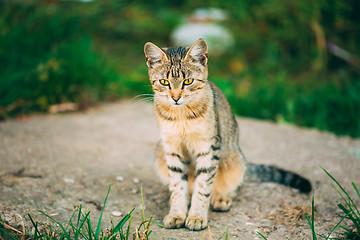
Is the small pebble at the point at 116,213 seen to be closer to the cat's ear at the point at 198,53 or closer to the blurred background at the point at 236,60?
the cat's ear at the point at 198,53

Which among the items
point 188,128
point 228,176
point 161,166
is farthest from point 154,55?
point 228,176

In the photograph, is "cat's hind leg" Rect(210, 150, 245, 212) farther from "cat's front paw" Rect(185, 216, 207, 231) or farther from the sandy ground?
"cat's front paw" Rect(185, 216, 207, 231)

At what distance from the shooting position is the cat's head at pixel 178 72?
2613mm

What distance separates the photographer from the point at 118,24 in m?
8.97

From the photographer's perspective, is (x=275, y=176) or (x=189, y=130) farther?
(x=275, y=176)

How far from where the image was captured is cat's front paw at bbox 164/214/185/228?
248 centimetres

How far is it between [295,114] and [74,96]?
3482mm

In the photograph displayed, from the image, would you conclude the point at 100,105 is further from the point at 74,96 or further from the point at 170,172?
the point at 170,172

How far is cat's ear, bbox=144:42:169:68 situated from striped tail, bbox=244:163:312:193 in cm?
126

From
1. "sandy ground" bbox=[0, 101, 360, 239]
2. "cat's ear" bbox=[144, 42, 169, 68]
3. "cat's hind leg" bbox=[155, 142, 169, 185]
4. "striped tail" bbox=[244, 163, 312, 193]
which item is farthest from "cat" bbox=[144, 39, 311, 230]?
"striped tail" bbox=[244, 163, 312, 193]

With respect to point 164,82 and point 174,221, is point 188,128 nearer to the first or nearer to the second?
point 164,82

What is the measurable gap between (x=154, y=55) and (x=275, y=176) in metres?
1.56

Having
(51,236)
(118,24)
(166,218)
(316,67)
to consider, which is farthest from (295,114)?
(118,24)

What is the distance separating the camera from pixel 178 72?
2646mm
